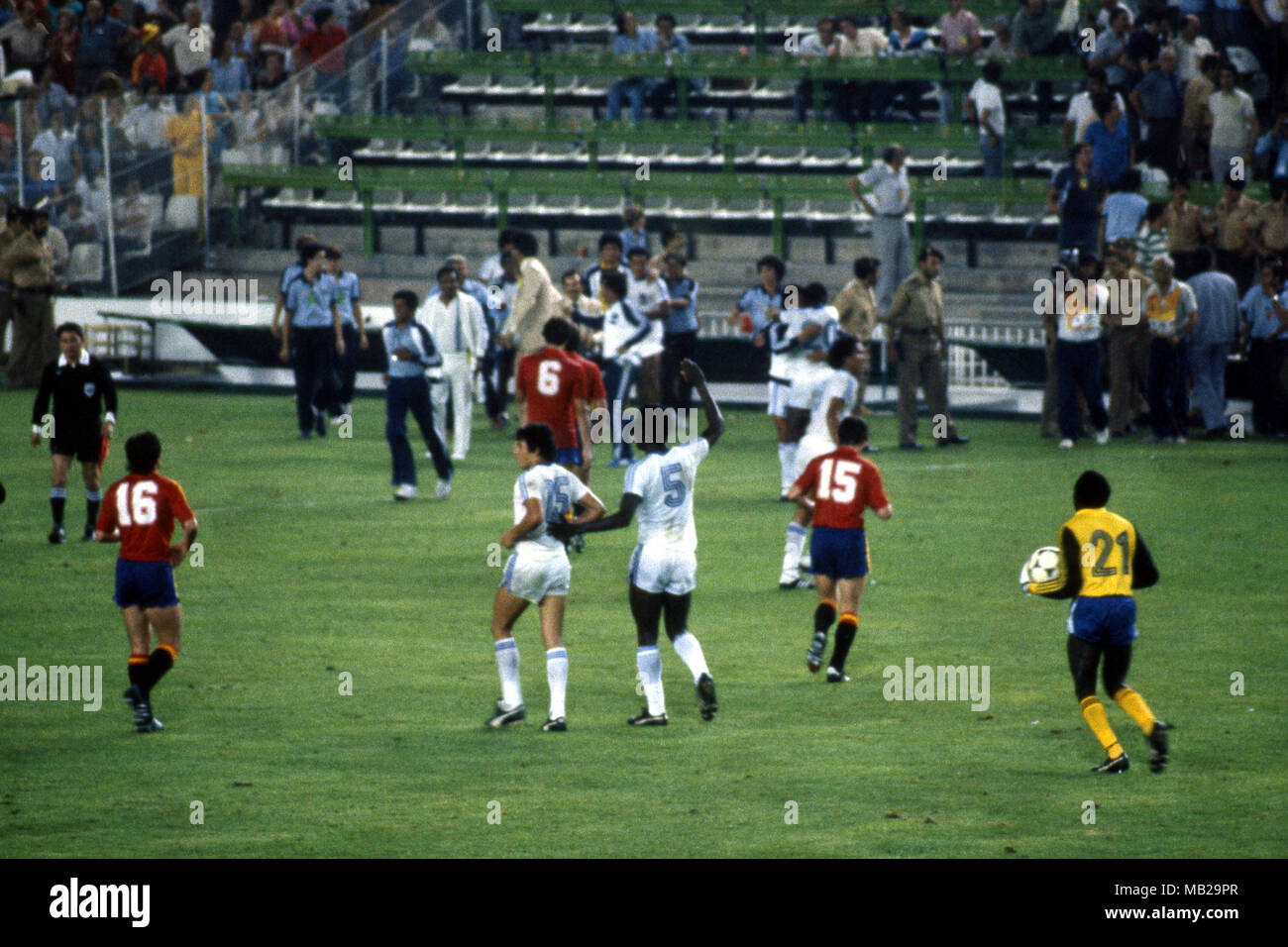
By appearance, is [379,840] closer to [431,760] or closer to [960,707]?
[431,760]

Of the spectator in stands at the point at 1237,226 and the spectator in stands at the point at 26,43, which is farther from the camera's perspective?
the spectator in stands at the point at 26,43

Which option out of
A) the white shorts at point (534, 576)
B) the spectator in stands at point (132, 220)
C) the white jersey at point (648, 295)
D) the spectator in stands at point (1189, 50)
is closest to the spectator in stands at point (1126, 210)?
the spectator in stands at point (1189, 50)

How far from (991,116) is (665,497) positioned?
20.9 metres

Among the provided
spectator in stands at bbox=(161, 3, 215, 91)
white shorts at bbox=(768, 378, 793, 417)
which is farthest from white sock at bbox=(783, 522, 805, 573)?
spectator in stands at bbox=(161, 3, 215, 91)

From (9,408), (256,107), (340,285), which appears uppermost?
(256,107)

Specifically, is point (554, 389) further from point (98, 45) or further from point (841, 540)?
point (98, 45)

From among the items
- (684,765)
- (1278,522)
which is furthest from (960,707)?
(1278,522)

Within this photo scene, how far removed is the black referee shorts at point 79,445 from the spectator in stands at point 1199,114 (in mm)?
17721

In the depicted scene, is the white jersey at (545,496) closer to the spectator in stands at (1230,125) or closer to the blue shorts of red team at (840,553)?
the blue shorts of red team at (840,553)

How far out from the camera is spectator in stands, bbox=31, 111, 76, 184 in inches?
1214

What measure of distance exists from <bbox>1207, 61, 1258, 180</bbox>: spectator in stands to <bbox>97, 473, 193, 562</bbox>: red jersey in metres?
20.2

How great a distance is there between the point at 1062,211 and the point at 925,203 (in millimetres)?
3874

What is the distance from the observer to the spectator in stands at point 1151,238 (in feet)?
81.7

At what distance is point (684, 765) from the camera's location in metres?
10.4
